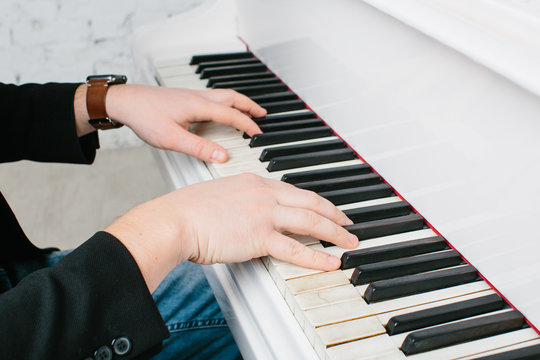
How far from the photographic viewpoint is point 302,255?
30.5 inches

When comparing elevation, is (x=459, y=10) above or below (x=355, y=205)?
above

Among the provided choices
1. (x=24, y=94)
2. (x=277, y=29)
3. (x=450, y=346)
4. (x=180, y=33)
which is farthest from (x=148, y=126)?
(x=450, y=346)

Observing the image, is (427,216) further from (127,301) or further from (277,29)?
(277,29)

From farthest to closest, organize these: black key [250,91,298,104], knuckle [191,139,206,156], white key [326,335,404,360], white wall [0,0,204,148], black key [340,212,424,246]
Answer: white wall [0,0,204,148], black key [250,91,298,104], knuckle [191,139,206,156], black key [340,212,424,246], white key [326,335,404,360]

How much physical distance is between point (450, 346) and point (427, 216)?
27 centimetres

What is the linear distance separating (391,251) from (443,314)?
13 cm

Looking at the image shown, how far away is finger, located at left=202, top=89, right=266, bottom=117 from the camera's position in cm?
117

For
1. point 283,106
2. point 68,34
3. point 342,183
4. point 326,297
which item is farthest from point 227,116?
point 68,34

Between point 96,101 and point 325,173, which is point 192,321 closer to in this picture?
point 325,173

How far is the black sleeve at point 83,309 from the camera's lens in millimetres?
656

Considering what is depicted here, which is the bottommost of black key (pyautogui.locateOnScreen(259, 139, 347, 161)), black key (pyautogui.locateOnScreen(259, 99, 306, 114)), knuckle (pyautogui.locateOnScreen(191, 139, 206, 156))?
black key (pyautogui.locateOnScreen(259, 139, 347, 161))

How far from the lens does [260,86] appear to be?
1341 mm

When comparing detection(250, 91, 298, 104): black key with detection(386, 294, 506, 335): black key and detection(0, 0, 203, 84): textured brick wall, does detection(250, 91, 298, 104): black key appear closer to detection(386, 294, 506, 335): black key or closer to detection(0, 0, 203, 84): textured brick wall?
detection(386, 294, 506, 335): black key

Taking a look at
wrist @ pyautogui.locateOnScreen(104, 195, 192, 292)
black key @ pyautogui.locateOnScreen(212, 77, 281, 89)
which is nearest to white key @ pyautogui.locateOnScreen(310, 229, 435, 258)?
wrist @ pyautogui.locateOnScreen(104, 195, 192, 292)
